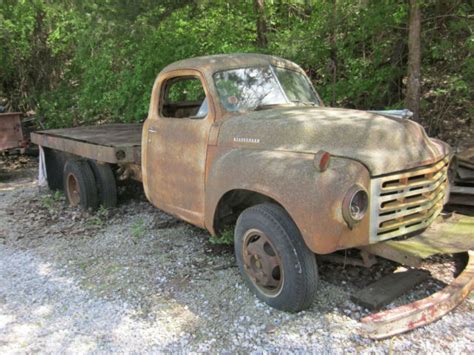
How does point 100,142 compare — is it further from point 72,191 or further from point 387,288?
point 387,288

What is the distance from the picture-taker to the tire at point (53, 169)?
24.7 ft

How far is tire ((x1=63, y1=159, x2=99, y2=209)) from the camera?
6.43 metres

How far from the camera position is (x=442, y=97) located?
24.8 feet

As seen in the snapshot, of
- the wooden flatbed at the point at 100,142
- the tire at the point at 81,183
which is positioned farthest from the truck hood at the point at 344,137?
the tire at the point at 81,183

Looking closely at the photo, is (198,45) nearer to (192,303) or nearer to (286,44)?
(286,44)

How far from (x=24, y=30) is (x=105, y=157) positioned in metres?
8.22

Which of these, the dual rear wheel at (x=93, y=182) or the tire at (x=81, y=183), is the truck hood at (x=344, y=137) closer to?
the dual rear wheel at (x=93, y=182)

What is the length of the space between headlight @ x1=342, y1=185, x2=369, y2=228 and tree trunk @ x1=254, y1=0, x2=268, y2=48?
6.02m

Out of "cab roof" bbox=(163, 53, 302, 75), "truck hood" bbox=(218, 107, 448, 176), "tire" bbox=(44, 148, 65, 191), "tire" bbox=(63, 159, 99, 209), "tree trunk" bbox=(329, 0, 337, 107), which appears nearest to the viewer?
"truck hood" bbox=(218, 107, 448, 176)

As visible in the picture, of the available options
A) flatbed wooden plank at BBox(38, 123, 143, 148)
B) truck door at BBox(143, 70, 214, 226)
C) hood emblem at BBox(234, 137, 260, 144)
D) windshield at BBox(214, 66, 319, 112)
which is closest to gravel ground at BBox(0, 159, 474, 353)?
truck door at BBox(143, 70, 214, 226)

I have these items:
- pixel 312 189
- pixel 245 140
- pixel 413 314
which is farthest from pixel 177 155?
pixel 413 314

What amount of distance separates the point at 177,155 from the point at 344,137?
5.90 ft

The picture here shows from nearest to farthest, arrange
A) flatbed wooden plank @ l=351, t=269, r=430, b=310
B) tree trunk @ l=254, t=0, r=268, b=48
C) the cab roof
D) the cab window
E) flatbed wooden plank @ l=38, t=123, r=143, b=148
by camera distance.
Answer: flatbed wooden plank @ l=351, t=269, r=430, b=310
the cab roof
the cab window
flatbed wooden plank @ l=38, t=123, r=143, b=148
tree trunk @ l=254, t=0, r=268, b=48

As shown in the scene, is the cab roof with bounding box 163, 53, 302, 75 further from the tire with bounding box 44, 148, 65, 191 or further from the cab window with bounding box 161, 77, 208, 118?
the tire with bounding box 44, 148, 65, 191
